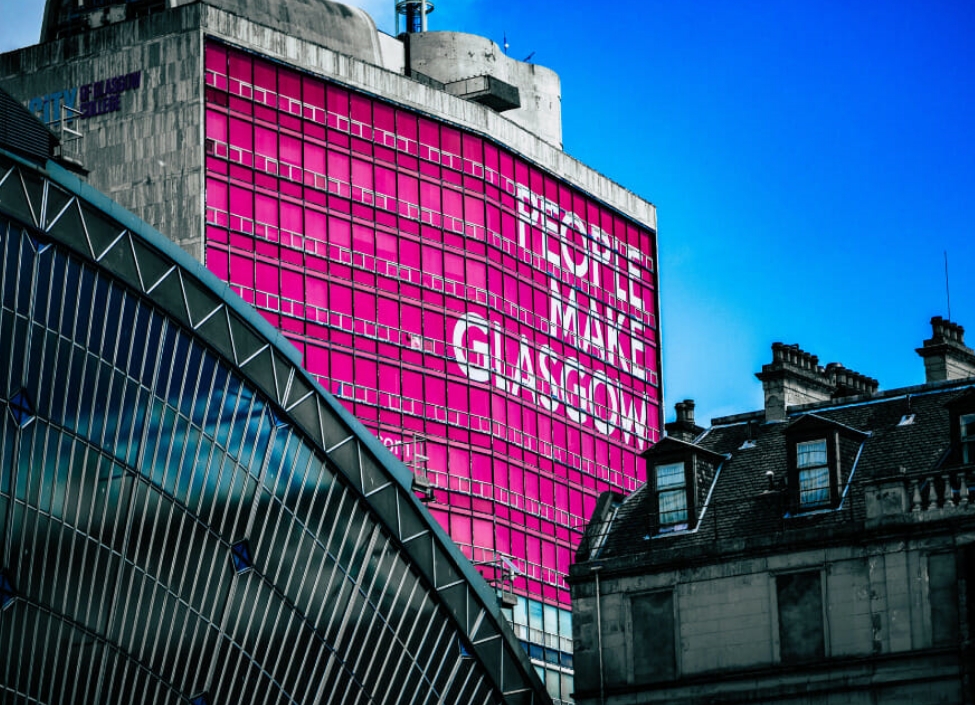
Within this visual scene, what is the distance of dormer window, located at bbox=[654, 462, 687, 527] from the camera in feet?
217

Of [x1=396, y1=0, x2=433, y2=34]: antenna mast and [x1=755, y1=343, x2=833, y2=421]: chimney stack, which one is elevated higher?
[x1=396, y1=0, x2=433, y2=34]: antenna mast

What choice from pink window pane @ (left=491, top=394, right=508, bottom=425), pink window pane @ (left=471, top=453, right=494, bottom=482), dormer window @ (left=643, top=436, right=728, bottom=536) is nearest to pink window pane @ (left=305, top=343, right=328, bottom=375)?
pink window pane @ (left=471, top=453, right=494, bottom=482)

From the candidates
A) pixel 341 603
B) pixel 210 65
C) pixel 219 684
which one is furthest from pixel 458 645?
pixel 210 65

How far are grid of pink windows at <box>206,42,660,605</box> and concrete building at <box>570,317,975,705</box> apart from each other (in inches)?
1735

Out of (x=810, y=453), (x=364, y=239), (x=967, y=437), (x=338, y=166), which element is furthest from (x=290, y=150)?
(x=967, y=437)

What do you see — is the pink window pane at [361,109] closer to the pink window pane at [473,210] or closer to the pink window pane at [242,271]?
the pink window pane at [473,210]

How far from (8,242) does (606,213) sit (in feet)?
249

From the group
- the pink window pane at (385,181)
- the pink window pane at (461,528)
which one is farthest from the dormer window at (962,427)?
the pink window pane at (385,181)

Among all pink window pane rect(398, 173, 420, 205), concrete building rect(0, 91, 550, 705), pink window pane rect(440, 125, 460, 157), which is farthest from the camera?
pink window pane rect(440, 125, 460, 157)

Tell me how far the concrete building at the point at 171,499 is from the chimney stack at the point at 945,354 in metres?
16.1

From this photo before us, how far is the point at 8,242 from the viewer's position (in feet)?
204

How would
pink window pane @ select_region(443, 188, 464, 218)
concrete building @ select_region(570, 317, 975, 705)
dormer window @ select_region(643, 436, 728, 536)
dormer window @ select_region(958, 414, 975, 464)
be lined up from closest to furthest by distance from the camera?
concrete building @ select_region(570, 317, 975, 705) < dormer window @ select_region(958, 414, 975, 464) < dormer window @ select_region(643, 436, 728, 536) < pink window pane @ select_region(443, 188, 464, 218)

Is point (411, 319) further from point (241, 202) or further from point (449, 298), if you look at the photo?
point (241, 202)

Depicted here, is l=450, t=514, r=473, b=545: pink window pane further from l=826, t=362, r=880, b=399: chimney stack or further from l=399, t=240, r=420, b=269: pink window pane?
l=826, t=362, r=880, b=399: chimney stack
